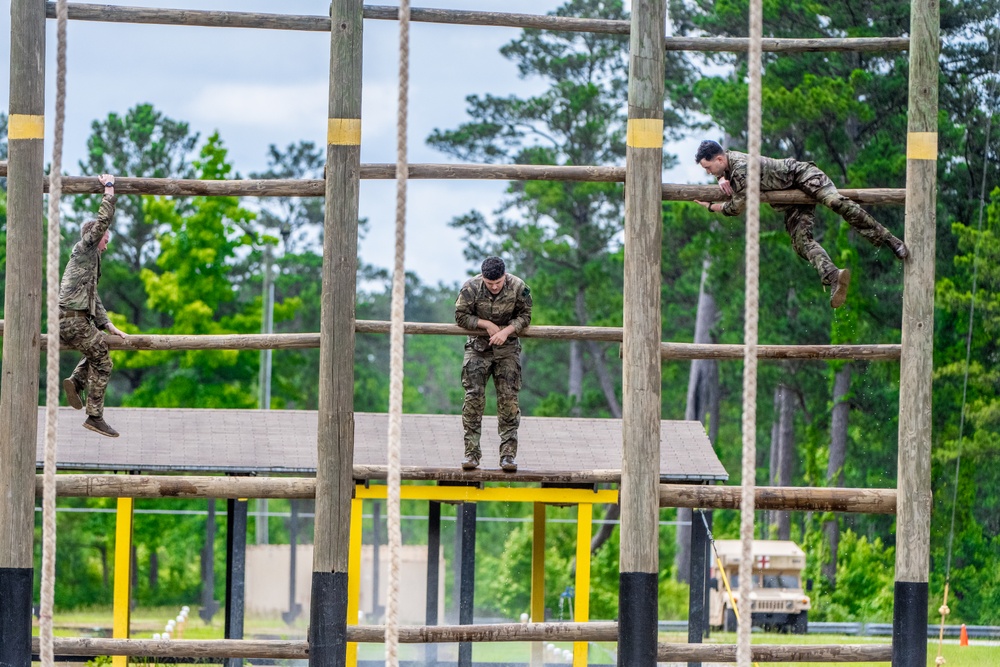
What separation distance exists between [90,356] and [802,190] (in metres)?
4.56

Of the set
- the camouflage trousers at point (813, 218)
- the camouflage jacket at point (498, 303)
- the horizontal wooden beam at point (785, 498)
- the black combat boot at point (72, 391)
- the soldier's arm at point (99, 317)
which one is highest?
the camouflage trousers at point (813, 218)

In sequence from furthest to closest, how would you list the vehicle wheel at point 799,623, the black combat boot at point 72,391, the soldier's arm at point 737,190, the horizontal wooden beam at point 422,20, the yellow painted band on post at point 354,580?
the vehicle wheel at point 799,623 → the yellow painted band on post at point 354,580 → the black combat boot at point 72,391 → the soldier's arm at point 737,190 → the horizontal wooden beam at point 422,20

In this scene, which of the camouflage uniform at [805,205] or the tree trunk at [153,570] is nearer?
the camouflage uniform at [805,205]

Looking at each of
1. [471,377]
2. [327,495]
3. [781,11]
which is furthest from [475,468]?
[781,11]

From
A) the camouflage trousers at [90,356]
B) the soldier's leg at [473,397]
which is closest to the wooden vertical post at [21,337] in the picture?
the camouflage trousers at [90,356]

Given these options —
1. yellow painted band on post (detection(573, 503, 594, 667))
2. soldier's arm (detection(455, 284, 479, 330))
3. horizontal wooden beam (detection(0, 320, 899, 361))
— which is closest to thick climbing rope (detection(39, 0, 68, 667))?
horizontal wooden beam (detection(0, 320, 899, 361))

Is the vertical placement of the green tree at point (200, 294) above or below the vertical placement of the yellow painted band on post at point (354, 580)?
above

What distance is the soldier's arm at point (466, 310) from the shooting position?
855 cm

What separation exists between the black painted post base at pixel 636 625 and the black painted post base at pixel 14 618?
3355mm

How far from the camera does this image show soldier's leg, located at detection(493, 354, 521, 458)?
880cm

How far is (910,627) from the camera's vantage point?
7.87 metres

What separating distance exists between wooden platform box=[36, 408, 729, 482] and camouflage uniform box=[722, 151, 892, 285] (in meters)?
3.99

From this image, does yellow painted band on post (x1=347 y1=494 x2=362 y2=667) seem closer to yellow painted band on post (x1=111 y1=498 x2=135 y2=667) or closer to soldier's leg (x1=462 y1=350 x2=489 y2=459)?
soldier's leg (x1=462 y1=350 x2=489 y2=459)

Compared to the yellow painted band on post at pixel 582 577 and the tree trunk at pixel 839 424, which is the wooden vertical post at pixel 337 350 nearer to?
the yellow painted band on post at pixel 582 577
